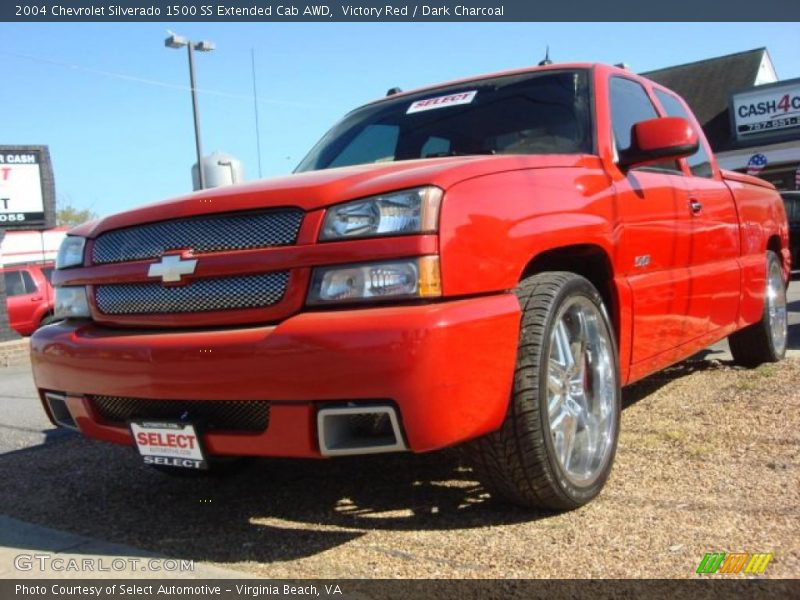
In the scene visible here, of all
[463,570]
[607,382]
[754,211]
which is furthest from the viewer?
[754,211]

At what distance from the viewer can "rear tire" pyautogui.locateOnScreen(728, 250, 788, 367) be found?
18.5 feet

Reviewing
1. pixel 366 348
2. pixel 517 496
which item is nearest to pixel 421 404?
pixel 366 348

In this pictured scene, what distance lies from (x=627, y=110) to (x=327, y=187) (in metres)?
2.19

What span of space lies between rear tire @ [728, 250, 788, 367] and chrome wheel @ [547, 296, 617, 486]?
274 cm

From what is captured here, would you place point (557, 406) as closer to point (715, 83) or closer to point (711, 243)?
point (711, 243)

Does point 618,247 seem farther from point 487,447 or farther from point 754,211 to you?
point 754,211

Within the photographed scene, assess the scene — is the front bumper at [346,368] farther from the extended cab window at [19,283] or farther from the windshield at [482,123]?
the extended cab window at [19,283]

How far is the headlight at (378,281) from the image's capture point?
8.14ft

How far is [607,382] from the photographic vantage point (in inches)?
132

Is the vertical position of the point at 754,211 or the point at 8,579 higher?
the point at 754,211

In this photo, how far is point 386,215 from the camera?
8.46ft

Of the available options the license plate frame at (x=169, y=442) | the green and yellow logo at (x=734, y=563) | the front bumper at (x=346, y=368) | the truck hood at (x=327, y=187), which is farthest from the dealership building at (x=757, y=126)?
the license plate frame at (x=169, y=442)

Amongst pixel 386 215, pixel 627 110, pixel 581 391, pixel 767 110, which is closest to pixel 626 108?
pixel 627 110

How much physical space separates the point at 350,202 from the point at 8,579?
182 cm
